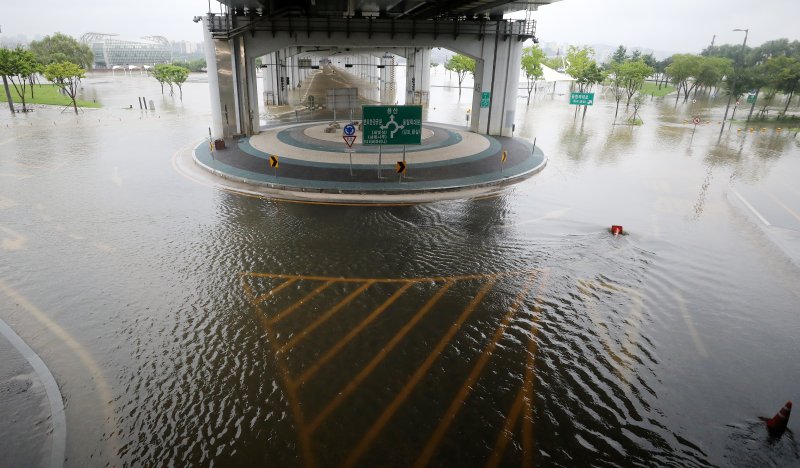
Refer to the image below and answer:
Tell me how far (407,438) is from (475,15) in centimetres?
2863

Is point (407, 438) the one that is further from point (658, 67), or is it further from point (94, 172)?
point (658, 67)

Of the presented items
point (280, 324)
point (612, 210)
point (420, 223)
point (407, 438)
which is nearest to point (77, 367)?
point (280, 324)

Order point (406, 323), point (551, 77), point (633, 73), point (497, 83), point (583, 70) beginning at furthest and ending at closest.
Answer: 1. point (551, 77)
2. point (583, 70)
3. point (633, 73)
4. point (497, 83)
5. point (406, 323)

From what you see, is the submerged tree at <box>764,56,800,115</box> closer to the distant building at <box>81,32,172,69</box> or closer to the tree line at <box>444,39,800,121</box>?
the tree line at <box>444,39,800,121</box>

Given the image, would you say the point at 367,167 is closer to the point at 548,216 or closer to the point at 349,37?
the point at 548,216

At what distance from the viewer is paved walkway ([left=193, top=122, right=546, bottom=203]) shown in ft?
59.4

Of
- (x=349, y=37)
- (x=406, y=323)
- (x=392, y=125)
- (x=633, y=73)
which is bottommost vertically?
(x=406, y=323)

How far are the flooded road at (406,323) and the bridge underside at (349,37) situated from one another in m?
10.7

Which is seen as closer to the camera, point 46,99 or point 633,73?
point 46,99

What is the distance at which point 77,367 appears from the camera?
25.8 ft

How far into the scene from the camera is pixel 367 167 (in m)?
21.3

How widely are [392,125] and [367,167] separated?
2.77 meters

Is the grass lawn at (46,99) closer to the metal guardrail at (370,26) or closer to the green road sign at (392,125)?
the metal guardrail at (370,26)

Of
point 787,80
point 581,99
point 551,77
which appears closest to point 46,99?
point 581,99
